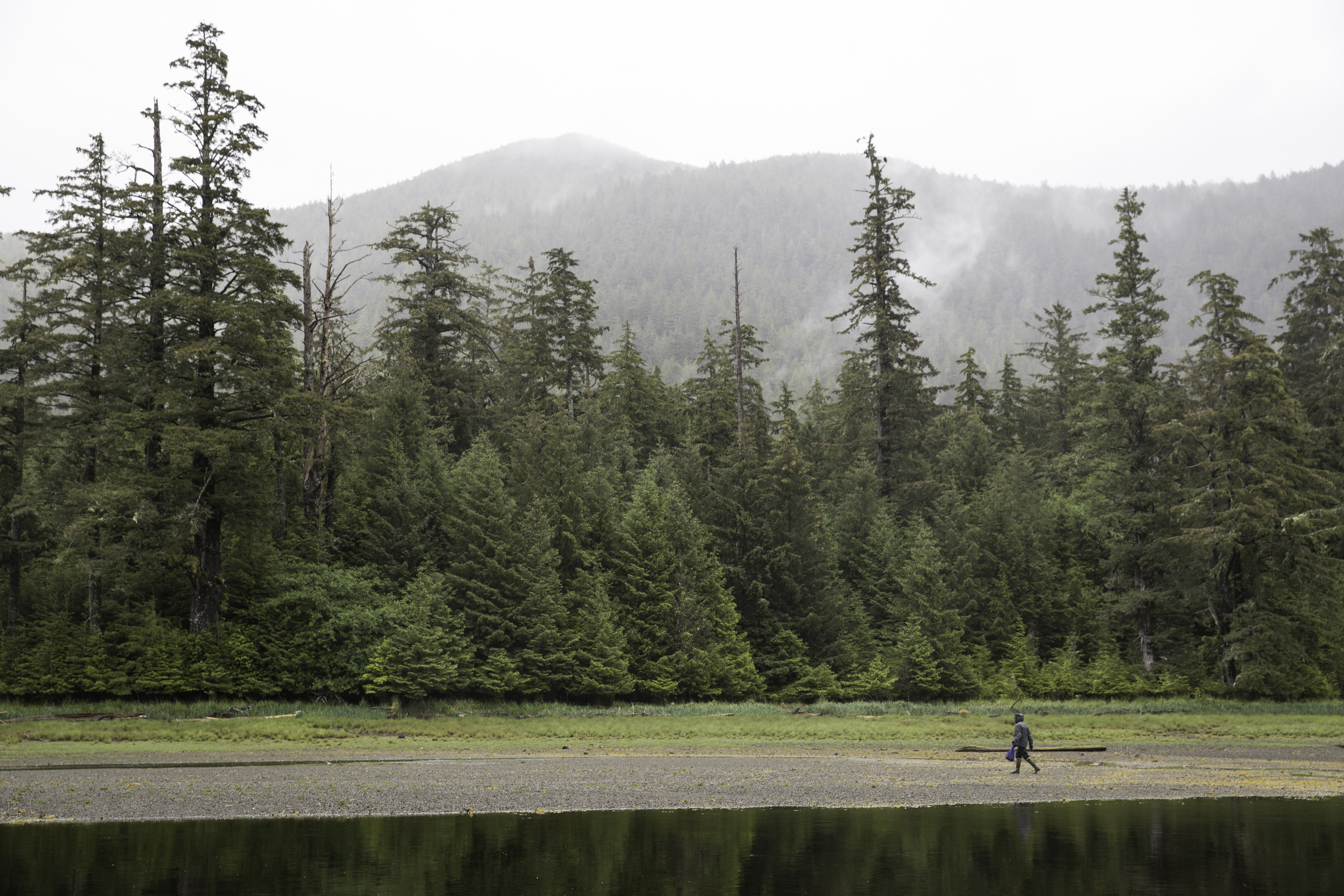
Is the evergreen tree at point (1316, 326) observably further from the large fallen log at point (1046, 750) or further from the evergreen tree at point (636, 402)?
the evergreen tree at point (636, 402)

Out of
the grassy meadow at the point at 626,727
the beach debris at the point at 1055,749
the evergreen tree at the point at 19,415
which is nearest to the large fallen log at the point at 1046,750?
the beach debris at the point at 1055,749

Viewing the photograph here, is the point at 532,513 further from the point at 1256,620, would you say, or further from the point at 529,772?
the point at 1256,620

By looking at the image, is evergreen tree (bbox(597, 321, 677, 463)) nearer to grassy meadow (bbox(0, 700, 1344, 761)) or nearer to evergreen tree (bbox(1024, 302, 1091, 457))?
grassy meadow (bbox(0, 700, 1344, 761))

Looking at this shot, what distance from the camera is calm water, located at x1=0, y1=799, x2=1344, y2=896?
444 inches

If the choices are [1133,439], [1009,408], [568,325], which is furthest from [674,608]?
[1009,408]

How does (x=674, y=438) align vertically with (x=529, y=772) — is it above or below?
above

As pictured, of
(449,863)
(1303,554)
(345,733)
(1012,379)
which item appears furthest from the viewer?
(1012,379)

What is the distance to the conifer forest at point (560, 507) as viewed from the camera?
1356 inches

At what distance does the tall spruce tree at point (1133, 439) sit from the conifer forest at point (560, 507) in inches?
8.1

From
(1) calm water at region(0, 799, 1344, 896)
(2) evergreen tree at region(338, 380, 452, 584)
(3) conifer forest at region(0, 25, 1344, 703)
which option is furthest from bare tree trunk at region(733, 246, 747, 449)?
(1) calm water at region(0, 799, 1344, 896)

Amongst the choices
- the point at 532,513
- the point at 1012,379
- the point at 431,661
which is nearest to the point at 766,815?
the point at 431,661

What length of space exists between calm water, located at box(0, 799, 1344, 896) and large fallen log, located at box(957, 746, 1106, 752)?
11.0 m

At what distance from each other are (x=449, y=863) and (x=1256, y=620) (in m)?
39.3

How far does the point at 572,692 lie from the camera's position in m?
37.7
